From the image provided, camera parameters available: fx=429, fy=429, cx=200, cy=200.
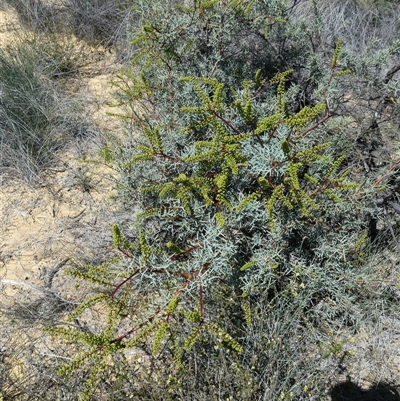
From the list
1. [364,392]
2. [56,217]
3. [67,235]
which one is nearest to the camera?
[364,392]

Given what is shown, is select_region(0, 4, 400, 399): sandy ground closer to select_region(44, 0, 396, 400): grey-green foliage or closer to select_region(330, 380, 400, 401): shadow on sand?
select_region(330, 380, 400, 401): shadow on sand

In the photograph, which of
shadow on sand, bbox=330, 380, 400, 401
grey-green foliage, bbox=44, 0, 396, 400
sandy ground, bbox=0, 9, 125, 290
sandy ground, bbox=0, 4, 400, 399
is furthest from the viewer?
sandy ground, bbox=0, 9, 125, 290

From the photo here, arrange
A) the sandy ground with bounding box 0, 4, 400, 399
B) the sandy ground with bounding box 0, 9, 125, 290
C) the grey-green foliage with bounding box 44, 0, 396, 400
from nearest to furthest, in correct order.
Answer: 1. the grey-green foliage with bounding box 44, 0, 396, 400
2. the sandy ground with bounding box 0, 4, 400, 399
3. the sandy ground with bounding box 0, 9, 125, 290

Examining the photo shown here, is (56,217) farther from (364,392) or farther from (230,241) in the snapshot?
(364,392)

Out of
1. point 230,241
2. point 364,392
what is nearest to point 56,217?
point 230,241

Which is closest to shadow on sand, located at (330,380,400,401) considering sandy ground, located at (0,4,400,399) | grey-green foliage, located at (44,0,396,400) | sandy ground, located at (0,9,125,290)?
sandy ground, located at (0,4,400,399)

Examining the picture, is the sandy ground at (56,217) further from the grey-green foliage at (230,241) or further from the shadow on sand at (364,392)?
the shadow on sand at (364,392)

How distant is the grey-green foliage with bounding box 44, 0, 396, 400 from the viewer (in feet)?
6.52

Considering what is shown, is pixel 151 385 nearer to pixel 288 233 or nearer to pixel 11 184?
pixel 288 233

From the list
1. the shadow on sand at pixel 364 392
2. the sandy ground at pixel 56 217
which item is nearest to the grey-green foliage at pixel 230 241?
the shadow on sand at pixel 364 392

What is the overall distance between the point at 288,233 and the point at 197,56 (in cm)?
152

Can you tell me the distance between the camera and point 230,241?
2.23 metres

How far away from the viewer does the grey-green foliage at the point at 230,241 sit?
6.52 ft

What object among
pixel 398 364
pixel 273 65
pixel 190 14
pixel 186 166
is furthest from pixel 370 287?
pixel 190 14
